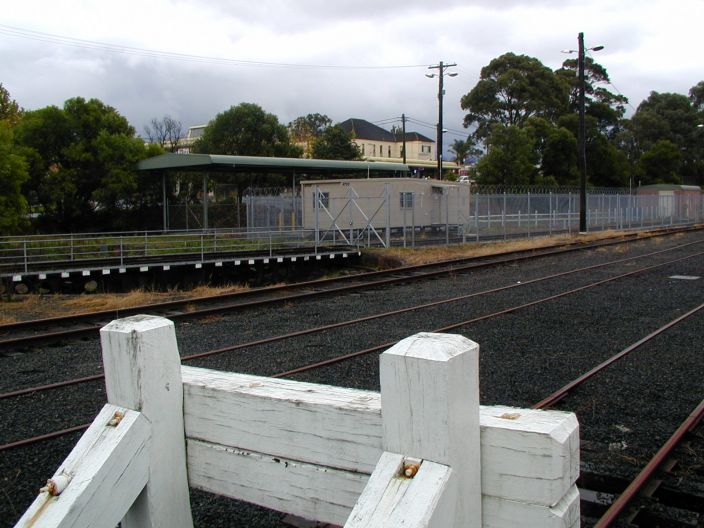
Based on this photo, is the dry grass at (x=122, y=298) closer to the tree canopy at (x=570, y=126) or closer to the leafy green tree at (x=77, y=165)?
the leafy green tree at (x=77, y=165)

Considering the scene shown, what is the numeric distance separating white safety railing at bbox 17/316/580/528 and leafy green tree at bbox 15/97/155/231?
33167mm

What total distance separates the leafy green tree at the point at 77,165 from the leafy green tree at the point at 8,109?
12251 mm

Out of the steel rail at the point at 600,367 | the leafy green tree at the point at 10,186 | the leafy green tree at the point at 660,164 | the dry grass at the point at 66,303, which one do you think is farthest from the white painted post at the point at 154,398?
the leafy green tree at the point at 660,164

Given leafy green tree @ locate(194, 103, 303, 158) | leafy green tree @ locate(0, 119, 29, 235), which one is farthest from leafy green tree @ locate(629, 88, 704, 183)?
leafy green tree @ locate(0, 119, 29, 235)

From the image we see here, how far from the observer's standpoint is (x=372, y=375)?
6914 mm

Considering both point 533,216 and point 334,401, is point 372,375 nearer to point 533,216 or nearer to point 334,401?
point 334,401

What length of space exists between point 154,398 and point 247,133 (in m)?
46.3

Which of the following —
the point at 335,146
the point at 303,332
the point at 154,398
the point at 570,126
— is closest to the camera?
the point at 154,398

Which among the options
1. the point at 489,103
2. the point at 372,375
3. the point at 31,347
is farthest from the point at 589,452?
the point at 489,103

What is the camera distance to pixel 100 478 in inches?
70.1

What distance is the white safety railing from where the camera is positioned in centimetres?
150

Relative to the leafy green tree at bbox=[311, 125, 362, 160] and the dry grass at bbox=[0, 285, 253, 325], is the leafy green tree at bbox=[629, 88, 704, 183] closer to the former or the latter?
the leafy green tree at bbox=[311, 125, 362, 160]

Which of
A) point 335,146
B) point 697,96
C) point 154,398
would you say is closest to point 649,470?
point 154,398

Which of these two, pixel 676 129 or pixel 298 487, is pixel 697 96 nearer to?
pixel 676 129
